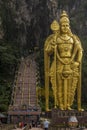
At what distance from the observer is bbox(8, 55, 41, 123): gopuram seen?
1983 centimetres

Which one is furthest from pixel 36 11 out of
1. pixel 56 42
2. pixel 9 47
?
pixel 56 42

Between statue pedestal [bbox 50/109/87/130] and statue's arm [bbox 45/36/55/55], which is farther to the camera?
statue's arm [bbox 45/36/55/55]

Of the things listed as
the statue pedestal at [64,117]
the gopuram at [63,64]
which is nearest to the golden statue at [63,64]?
the gopuram at [63,64]

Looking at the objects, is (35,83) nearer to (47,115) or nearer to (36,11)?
(47,115)

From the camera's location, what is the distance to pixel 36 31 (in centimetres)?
3597

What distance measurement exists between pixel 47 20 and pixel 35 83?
10.2 metres

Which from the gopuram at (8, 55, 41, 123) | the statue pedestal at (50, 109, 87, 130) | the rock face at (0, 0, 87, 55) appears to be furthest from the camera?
the rock face at (0, 0, 87, 55)

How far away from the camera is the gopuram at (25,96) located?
19.8 meters

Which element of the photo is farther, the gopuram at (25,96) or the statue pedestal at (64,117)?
the gopuram at (25,96)

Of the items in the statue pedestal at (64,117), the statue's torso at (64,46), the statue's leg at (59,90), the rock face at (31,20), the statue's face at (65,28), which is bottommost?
the statue pedestal at (64,117)

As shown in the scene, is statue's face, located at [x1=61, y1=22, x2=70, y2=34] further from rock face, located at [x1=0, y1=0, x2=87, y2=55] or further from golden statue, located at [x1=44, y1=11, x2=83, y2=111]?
rock face, located at [x1=0, y1=0, x2=87, y2=55]

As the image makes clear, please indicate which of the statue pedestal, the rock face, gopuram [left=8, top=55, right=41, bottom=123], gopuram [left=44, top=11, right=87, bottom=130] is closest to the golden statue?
gopuram [left=44, top=11, right=87, bottom=130]

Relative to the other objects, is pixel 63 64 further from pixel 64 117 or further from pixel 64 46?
pixel 64 117

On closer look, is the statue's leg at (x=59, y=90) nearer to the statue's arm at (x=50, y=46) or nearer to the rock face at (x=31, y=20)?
the statue's arm at (x=50, y=46)
